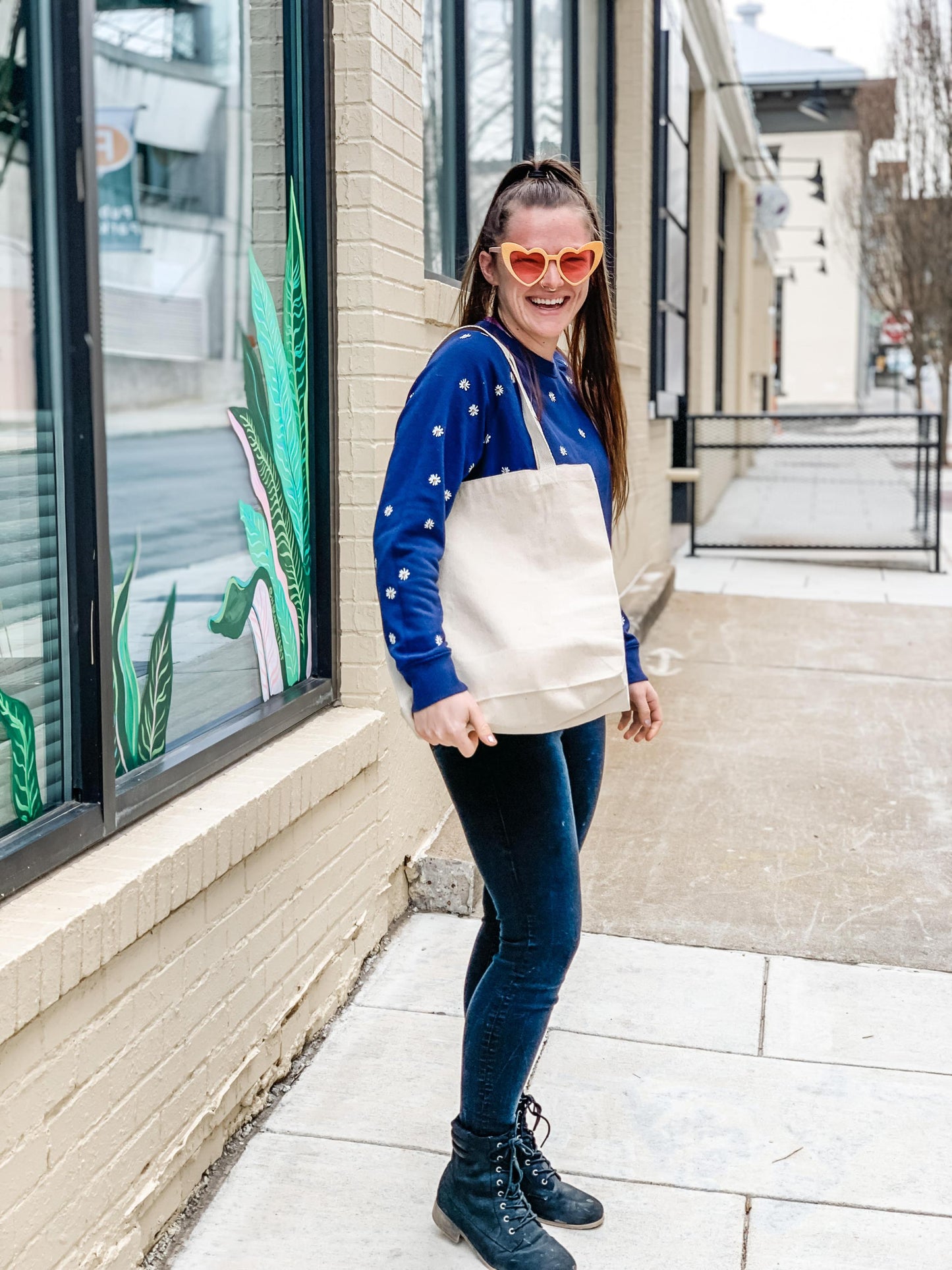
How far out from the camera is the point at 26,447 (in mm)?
2262

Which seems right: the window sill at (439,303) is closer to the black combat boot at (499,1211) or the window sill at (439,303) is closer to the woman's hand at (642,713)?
the woman's hand at (642,713)

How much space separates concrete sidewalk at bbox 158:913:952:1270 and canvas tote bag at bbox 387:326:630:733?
1.02 meters

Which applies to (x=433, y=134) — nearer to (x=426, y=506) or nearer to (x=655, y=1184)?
(x=426, y=506)

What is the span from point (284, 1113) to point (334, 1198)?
14.1 inches

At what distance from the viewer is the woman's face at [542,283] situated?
229cm

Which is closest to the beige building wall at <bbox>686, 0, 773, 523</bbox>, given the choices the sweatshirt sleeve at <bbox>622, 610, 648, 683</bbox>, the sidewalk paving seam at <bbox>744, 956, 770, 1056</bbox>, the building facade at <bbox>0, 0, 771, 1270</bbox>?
the sidewalk paving seam at <bbox>744, 956, 770, 1056</bbox>

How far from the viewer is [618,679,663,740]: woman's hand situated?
8.60ft

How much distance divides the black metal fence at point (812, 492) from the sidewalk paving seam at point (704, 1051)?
714 cm

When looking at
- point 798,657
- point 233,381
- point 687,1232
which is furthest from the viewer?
point 798,657

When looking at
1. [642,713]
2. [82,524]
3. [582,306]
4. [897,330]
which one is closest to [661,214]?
[582,306]

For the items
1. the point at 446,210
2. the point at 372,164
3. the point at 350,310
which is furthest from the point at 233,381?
the point at 446,210

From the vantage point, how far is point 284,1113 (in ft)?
9.75

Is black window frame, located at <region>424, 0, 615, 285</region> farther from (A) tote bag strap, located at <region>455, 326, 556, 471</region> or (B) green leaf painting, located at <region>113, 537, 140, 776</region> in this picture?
(B) green leaf painting, located at <region>113, 537, 140, 776</region>

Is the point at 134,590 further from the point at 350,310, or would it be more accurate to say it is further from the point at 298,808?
the point at 350,310
